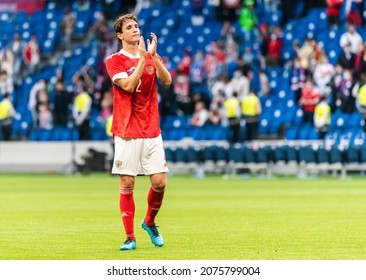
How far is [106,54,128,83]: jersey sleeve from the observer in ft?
44.1

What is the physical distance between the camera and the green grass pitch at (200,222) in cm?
1329

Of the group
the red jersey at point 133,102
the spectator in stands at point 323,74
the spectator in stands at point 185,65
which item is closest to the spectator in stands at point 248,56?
the spectator in stands at point 185,65

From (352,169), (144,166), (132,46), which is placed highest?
(132,46)

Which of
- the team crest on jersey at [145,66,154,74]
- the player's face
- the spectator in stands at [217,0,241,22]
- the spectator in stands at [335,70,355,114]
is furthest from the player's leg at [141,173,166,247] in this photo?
the spectator in stands at [217,0,241,22]

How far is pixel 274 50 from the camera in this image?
126ft

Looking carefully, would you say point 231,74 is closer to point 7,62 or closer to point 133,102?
point 7,62

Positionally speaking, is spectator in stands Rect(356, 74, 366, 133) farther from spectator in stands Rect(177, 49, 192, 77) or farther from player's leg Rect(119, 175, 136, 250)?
player's leg Rect(119, 175, 136, 250)

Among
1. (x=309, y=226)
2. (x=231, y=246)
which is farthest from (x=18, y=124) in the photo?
(x=231, y=246)

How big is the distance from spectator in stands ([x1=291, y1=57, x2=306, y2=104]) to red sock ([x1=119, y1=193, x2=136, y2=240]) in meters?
23.2

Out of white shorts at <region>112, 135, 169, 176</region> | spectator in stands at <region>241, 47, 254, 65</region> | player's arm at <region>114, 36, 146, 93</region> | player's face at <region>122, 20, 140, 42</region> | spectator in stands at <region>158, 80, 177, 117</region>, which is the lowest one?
spectator in stands at <region>158, 80, 177, 117</region>

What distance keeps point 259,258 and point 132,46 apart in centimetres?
297

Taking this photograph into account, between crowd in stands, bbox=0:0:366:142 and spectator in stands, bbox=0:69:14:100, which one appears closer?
crowd in stands, bbox=0:0:366:142
